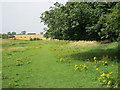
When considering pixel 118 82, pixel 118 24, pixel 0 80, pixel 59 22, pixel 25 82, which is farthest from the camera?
pixel 59 22

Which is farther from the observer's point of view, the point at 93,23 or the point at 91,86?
the point at 93,23

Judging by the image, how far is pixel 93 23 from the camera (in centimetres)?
1228

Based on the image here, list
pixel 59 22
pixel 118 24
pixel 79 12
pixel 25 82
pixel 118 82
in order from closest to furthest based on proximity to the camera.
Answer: pixel 118 82, pixel 118 24, pixel 25 82, pixel 79 12, pixel 59 22

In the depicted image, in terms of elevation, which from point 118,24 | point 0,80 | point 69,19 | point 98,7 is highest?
point 98,7

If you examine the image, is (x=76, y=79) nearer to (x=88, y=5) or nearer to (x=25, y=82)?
(x=25, y=82)

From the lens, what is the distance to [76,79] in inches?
292

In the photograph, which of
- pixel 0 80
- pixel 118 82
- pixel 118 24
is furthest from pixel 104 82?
pixel 0 80

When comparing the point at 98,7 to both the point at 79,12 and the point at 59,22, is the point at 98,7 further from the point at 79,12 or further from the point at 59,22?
the point at 59,22

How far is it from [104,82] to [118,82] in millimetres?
542

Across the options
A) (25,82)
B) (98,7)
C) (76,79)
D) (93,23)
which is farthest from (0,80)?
(98,7)

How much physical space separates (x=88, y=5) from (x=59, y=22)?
2.66 meters

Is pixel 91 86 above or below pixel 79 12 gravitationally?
below

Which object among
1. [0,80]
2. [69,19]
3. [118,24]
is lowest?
[0,80]

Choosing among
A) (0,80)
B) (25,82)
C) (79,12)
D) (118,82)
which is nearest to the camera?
(118,82)
